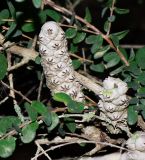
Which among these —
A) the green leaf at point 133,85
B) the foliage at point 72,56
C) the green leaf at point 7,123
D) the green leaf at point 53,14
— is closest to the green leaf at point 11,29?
the foliage at point 72,56

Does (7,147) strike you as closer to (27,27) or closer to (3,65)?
(3,65)

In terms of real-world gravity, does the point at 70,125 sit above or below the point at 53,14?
below

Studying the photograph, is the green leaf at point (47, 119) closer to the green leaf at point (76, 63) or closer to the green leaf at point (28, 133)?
the green leaf at point (28, 133)

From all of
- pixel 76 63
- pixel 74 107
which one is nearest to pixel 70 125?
pixel 74 107

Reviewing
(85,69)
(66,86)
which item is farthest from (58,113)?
(85,69)

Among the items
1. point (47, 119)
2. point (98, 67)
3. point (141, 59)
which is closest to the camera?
point (47, 119)
